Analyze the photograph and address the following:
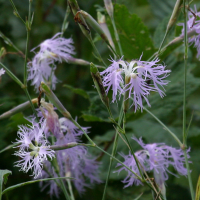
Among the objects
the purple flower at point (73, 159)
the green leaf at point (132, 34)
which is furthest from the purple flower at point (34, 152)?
the green leaf at point (132, 34)

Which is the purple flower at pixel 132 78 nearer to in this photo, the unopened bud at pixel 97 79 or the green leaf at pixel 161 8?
the unopened bud at pixel 97 79

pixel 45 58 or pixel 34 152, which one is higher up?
pixel 45 58

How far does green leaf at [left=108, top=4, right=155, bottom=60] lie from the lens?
A: 0.95 meters

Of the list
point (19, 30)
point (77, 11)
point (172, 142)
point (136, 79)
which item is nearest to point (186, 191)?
point (172, 142)

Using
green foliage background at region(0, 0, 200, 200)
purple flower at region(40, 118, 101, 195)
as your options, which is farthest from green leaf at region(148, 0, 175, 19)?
purple flower at region(40, 118, 101, 195)

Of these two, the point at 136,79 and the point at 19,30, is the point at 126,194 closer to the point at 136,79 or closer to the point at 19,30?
the point at 136,79

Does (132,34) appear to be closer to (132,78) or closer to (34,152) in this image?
(132,78)

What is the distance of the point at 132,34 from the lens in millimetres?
983

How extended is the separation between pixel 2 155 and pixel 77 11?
25.0 inches

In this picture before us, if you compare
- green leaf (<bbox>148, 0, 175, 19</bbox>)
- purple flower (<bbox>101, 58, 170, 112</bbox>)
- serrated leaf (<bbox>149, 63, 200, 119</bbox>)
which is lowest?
serrated leaf (<bbox>149, 63, 200, 119</bbox>)

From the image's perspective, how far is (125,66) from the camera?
62cm

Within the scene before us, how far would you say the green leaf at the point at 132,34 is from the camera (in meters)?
0.95

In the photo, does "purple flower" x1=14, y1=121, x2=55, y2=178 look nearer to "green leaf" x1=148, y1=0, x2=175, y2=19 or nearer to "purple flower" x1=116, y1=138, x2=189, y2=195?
"purple flower" x1=116, y1=138, x2=189, y2=195

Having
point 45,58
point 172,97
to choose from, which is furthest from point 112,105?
point 45,58
